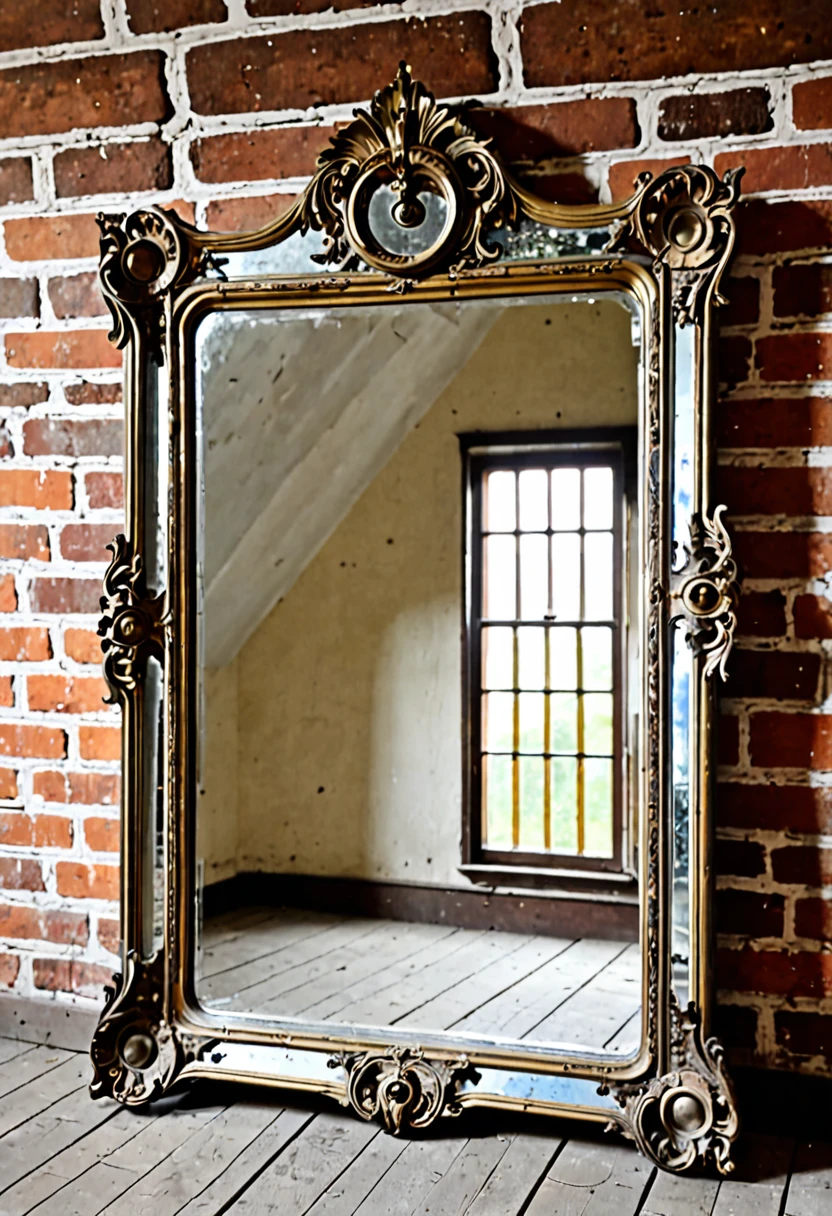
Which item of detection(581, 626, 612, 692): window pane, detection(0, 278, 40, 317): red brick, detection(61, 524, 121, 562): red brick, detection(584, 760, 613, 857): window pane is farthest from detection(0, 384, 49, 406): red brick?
detection(584, 760, 613, 857): window pane

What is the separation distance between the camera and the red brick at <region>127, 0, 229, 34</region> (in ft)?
6.26

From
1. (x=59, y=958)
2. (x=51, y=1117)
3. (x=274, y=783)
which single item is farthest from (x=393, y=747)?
(x=51, y=1117)

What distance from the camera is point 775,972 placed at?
1.72 meters

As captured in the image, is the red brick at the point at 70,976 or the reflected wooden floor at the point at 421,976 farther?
the reflected wooden floor at the point at 421,976

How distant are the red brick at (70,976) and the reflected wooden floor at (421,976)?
0.63ft

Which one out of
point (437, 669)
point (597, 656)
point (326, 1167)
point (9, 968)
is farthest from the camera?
point (437, 669)

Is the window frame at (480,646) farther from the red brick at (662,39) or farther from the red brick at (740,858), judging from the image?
the red brick at (662,39)

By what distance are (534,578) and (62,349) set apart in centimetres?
144

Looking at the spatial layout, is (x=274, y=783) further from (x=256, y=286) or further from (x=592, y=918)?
(x=256, y=286)

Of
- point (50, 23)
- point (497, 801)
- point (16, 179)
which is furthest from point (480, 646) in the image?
point (50, 23)

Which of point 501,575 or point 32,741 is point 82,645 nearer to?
point 32,741

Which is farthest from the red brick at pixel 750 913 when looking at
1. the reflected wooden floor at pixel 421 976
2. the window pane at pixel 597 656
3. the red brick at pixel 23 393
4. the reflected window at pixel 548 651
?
the red brick at pixel 23 393

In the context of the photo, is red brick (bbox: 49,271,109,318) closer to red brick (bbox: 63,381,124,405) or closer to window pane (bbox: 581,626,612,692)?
red brick (bbox: 63,381,124,405)

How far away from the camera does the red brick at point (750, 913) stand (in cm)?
173
